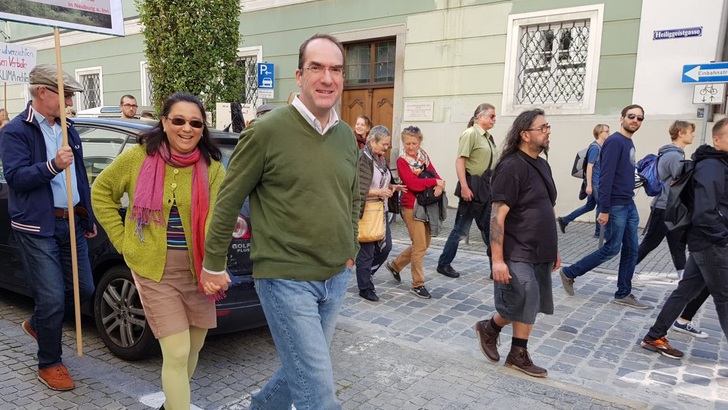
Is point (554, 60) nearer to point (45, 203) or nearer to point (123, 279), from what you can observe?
point (123, 279)

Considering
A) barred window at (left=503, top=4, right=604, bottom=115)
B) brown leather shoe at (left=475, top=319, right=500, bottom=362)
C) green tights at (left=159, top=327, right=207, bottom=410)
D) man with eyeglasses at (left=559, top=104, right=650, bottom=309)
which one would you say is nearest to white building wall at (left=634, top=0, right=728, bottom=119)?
barred window at (left=503, top=4, right=604, bottom=115)

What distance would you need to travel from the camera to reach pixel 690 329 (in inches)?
180

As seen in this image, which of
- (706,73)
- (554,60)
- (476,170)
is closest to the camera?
(476,170)

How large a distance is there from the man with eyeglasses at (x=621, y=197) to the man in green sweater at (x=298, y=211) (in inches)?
146

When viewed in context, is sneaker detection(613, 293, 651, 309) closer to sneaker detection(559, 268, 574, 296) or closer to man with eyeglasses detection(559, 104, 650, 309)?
man with eyeglasses detection(559, 104, 650, 309)

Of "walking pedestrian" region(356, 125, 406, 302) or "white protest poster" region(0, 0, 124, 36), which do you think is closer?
"white protest poster" region(0, 0, 124, 36)

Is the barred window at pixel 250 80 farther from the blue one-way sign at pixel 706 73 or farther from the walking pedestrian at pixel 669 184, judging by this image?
the walking pedestrian at pixel 669 184

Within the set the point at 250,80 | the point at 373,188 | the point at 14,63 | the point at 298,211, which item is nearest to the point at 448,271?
the point at 373,188

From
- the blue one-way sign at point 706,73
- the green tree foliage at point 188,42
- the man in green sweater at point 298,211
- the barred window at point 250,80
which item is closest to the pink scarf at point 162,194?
the man in green sweater at point 298,211

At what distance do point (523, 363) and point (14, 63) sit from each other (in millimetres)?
8865

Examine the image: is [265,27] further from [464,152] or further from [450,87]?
[464,152]

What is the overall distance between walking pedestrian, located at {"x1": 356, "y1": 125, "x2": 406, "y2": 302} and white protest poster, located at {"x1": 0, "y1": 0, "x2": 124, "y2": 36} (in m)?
2.28

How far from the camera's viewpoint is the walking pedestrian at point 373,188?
4996 millimetres

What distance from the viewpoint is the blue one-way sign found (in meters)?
7.95
